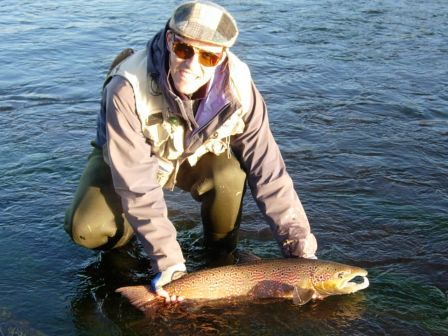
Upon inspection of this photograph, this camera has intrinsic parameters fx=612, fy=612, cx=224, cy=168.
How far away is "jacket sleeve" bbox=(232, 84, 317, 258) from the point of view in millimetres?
3830

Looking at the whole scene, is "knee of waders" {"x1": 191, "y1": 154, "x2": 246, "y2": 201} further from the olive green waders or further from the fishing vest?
the fishing vest

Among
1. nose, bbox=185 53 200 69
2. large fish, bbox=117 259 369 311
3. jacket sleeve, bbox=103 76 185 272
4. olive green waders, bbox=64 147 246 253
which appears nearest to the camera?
nose, bbox=185 53 200 69

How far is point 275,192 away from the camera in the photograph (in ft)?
12.6

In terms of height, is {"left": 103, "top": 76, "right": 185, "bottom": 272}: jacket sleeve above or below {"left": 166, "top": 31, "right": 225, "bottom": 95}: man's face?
below

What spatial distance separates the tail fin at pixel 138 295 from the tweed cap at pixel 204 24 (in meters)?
1.51

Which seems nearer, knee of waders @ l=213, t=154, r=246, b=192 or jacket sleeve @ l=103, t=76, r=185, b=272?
jacket sleeve @ l=103, t=76, r=185, b=272

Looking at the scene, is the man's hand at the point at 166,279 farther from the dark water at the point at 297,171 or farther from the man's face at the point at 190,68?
the man's face at the point at 190,68

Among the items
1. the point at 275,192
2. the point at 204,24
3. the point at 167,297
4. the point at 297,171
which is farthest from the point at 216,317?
the point at 297,171

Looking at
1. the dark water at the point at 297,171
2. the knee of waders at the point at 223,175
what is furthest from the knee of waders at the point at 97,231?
the knee of waders at the point at 223,175

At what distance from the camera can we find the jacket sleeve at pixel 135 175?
11.4 ft

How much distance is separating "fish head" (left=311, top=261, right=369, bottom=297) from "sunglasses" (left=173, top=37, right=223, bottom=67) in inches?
54.8

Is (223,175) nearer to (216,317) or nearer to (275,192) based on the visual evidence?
(275,192)

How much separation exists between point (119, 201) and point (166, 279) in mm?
725

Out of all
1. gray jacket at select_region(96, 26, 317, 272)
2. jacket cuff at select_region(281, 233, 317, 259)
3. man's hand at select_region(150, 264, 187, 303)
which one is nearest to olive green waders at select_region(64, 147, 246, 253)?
gray jacket at select_region(96, 26, 317, 272)
